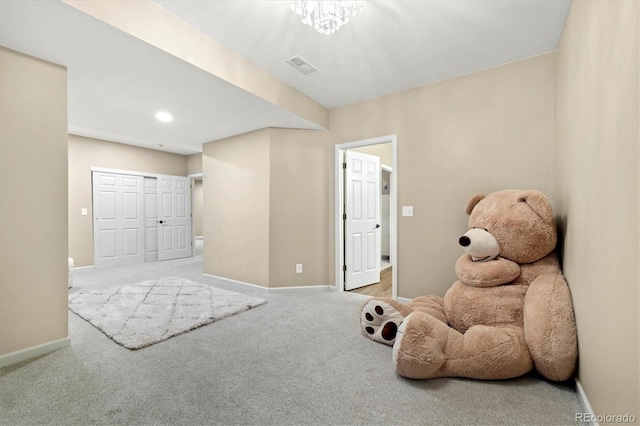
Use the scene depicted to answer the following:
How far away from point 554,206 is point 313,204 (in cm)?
252

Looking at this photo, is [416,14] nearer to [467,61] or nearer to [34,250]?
[467,61]

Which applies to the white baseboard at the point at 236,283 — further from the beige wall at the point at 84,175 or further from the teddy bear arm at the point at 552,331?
the teddy bear arm at the point at 552,331

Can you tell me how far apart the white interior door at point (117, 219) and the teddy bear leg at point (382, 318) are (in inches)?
207

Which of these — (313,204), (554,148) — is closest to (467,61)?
(554,148)

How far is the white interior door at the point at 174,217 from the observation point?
20.2 ft

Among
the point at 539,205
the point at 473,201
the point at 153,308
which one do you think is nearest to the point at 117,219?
the point at 153,308

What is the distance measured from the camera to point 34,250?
202 centimetres

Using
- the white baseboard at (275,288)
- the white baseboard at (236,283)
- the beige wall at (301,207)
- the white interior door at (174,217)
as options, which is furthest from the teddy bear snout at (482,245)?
the white interior door at (174,217)

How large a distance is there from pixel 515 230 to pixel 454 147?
4.07 feet

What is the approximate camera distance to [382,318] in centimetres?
221

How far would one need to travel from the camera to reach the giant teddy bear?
1.60m

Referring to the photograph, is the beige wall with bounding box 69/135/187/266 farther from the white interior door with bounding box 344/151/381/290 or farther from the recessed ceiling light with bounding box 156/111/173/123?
the white interior door with bounding box 344/151/381/290

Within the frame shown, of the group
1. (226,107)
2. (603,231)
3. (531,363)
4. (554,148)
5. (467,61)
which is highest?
(467,61)

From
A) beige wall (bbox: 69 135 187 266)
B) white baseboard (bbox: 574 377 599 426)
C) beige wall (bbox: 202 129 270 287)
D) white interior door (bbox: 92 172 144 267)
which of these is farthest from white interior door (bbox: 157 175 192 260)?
white baseboard (bbox: 574 377 599 426)
